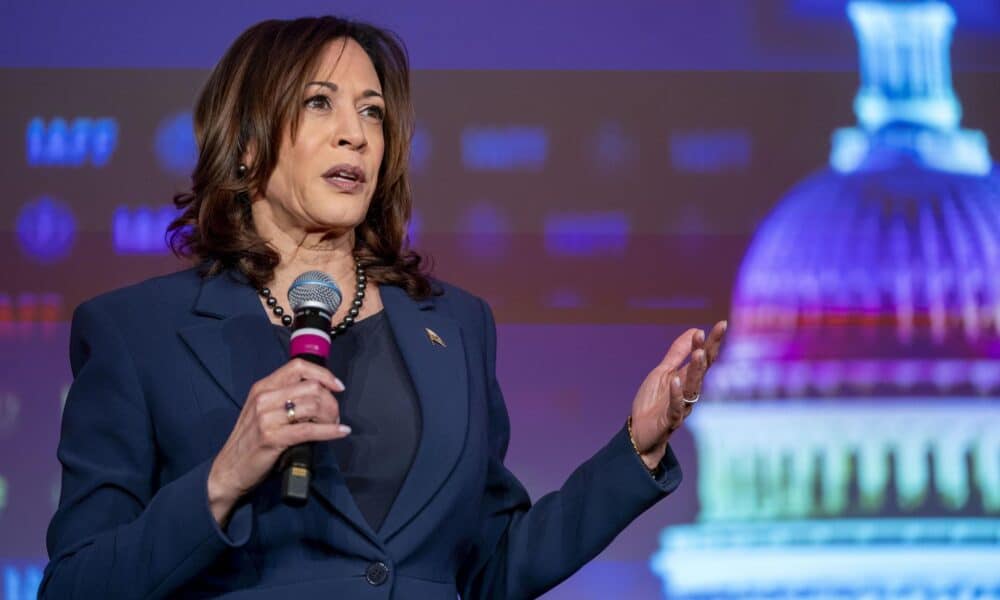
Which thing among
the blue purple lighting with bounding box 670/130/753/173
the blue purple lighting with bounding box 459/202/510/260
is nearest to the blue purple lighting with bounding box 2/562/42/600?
the blue purple lighting with bounding box 459/202/510/260

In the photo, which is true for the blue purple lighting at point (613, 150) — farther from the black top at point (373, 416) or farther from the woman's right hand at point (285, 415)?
the woman's right hand at point (285, 415)

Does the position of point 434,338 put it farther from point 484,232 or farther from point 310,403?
point 484,232

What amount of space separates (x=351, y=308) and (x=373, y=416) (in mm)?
216

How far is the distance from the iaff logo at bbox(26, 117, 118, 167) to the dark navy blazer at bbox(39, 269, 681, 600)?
5.28 ft

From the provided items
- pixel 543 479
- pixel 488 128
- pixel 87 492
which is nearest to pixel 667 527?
pixel 543 479

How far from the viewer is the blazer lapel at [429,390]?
5.81ft

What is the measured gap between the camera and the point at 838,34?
359 cm

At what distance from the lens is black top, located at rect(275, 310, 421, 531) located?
1785mm

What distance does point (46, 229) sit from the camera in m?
3.40

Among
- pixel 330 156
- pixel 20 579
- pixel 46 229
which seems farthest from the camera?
pixel 46 229

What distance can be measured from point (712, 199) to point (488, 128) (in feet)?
2.05

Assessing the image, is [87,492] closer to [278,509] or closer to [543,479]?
[278,509]

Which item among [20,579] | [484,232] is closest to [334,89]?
[484,232]

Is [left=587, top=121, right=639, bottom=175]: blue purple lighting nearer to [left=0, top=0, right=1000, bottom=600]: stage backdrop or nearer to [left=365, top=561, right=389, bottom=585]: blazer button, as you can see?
[left=0, top=0, right=1000, bottom=600]: stage backdrop
